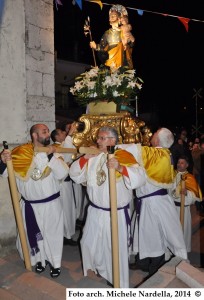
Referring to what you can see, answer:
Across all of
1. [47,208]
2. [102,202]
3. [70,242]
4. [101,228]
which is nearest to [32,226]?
[47,208]

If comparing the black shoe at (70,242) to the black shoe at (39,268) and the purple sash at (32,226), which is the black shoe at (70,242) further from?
the purple sash at (32,226)

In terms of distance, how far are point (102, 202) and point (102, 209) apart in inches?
4.3

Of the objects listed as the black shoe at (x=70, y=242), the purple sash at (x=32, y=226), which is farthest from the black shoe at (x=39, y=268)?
the black shoe at (x=70, y=242)

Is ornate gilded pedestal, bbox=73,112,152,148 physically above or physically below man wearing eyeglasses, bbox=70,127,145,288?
above

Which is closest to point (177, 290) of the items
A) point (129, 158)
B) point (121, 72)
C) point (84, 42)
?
point (129, 158)

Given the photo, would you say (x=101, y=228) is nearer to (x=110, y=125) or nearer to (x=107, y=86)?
(x=110, y=125)

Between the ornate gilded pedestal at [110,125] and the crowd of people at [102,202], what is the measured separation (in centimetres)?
54

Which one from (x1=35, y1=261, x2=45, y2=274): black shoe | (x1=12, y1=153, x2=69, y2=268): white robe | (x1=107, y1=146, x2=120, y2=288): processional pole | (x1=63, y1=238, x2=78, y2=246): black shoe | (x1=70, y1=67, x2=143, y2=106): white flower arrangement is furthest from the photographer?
(x1=63, y1=238, x2=78, y2=246): black shoe

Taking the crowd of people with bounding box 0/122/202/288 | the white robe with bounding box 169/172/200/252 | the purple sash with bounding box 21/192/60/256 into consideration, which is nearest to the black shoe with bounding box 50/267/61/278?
the crowd of people with bounding box 0/122/202/288

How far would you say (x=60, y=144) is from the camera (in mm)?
5836

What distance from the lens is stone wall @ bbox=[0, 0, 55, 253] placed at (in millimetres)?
4844

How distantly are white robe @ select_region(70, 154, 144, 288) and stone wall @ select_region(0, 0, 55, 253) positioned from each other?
1538mm

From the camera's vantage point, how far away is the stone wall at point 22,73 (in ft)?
15.9

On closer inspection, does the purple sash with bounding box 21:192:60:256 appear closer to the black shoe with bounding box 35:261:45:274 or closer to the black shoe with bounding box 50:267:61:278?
the black shoe with bounding box 35:261:45:274
